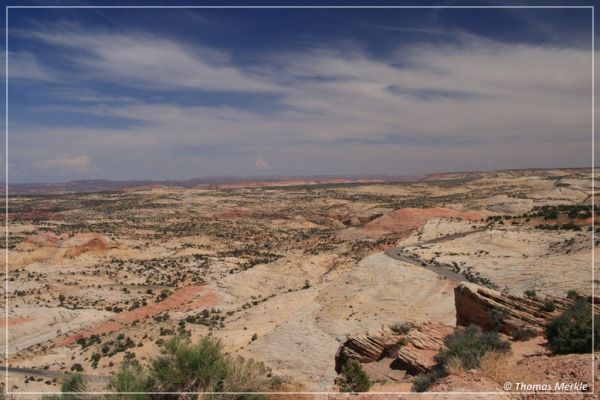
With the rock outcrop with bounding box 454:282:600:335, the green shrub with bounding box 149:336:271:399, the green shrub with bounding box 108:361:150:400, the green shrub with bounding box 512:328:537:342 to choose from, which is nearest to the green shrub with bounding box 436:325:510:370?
the green shrub with bounding box 512:328:537:342

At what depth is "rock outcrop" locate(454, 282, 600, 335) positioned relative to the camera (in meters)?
15.4

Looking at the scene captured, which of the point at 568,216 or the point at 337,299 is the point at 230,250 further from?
the point at 568,216

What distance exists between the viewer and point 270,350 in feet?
70.6

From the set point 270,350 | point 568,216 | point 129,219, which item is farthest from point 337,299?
point 129,219

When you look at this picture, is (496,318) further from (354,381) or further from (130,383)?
(130,383)

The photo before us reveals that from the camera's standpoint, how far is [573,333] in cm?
1188

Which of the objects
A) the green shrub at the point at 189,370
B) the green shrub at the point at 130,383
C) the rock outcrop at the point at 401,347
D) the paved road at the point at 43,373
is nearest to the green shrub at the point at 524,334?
the rock outcrop at the point at 401,347

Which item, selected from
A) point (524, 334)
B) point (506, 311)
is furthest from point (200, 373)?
point (506, 311)

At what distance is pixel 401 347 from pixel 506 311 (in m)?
4.70

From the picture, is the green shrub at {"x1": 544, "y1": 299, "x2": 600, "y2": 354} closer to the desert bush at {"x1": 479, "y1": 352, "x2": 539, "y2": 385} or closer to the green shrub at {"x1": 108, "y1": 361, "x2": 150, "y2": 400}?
the desert bush at {"x1": 479, "y1": 352, "x2": 539, "y2": 385}

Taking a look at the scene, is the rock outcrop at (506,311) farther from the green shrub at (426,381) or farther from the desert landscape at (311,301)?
the green shrub at (426,381)

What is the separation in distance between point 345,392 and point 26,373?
62.1ft

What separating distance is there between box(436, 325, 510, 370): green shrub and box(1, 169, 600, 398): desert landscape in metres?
0.39

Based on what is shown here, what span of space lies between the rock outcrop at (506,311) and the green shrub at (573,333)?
1.61m
